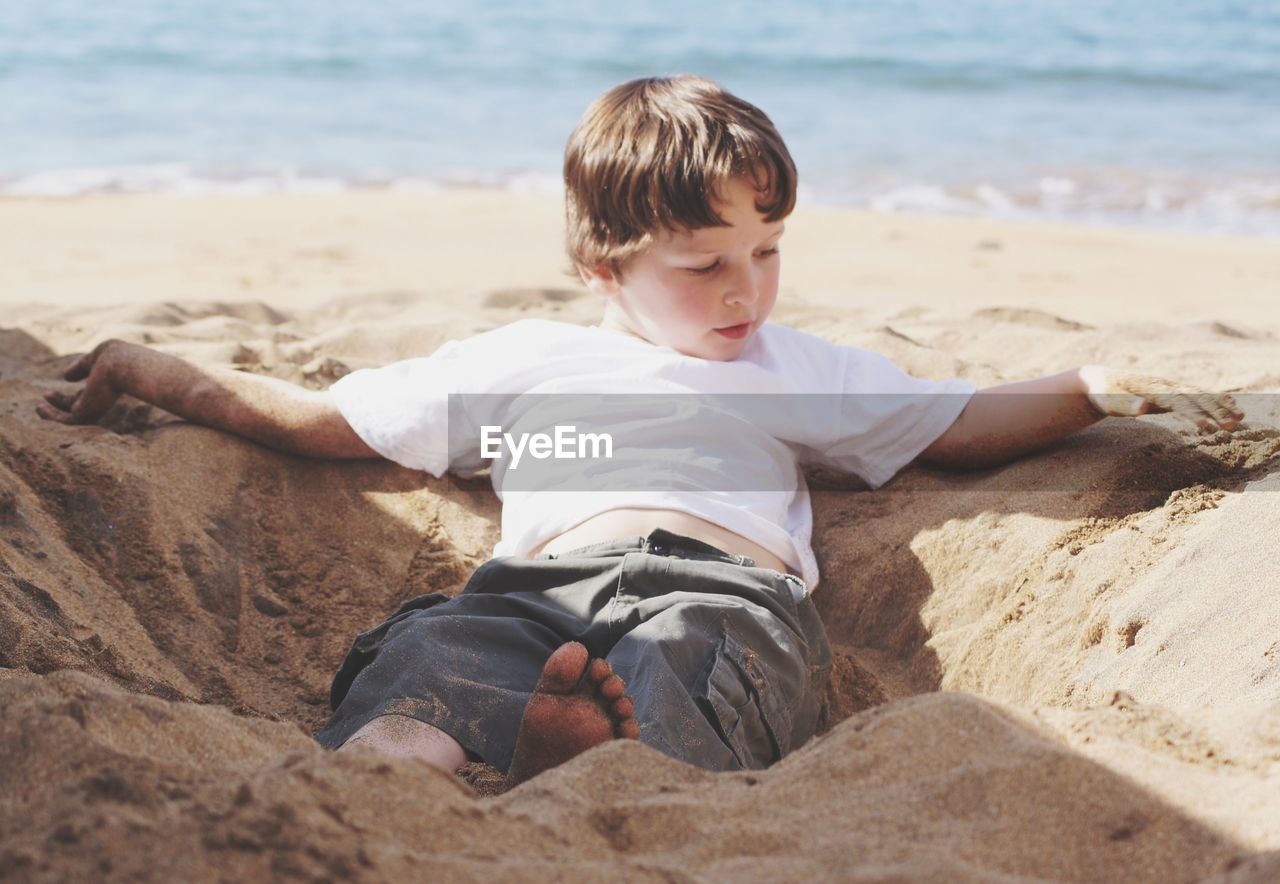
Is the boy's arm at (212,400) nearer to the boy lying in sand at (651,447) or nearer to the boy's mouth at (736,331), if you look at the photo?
the boy lying in sand at (651,447)

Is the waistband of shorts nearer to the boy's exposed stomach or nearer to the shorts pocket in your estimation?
the boy's exposed stomach

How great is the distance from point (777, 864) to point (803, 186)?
7461 mm

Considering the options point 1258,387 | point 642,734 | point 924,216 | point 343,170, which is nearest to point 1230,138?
point 924,216

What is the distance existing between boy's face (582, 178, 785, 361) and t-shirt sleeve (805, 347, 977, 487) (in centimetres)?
28

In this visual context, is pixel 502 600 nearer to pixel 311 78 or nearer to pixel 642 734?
pixel 642 734

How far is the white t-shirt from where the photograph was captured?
2.46 m

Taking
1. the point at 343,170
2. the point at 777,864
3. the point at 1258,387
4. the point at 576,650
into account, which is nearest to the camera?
the point at 777,864

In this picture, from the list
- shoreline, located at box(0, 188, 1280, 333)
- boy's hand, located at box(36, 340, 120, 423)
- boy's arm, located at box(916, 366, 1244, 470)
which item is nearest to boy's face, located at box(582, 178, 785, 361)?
boy's arm, located at box(916, 366, 1244, 470)

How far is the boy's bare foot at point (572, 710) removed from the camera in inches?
73.3

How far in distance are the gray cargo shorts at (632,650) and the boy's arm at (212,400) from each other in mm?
760

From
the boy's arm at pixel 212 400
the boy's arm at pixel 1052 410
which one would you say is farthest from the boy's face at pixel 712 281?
the boy's arm at pixel 212 400

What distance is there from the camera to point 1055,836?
1423 mm

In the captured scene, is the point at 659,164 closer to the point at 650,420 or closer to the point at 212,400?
the point at 650,420

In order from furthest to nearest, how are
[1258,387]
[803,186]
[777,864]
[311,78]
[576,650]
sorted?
1. [311,78]
2. [803,186]
3. [1258,387]
4. [576,650]
5. [777,864]
